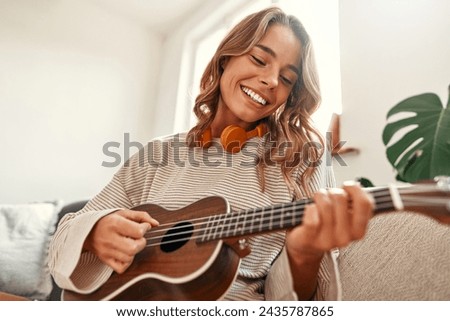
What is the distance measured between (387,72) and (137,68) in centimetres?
175

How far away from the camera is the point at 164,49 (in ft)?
8.46

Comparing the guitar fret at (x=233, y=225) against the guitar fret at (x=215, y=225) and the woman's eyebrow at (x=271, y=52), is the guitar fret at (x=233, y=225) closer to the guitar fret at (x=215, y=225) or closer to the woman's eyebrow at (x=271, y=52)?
the guitar fret at (x=215, y=225)

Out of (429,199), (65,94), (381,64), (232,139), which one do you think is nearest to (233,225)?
(429,199)

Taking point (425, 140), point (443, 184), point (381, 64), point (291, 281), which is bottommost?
point (291, 281)

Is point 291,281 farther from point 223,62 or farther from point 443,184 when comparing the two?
point 223,62

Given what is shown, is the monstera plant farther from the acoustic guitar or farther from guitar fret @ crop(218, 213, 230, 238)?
guitar fret @ crop(218, 213, 230, 238)

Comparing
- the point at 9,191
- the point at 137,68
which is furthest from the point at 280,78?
the point at 137,68

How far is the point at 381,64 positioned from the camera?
3.86 feet

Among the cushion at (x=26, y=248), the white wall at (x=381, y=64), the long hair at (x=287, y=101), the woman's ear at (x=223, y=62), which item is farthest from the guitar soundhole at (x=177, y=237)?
the cushion at (x=26, y=248)

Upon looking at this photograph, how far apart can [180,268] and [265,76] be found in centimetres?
50

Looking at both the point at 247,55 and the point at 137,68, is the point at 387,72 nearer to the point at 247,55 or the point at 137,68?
the point at 247,55

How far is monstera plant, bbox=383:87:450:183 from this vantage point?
58 cm

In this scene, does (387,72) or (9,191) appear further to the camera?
(9,191)

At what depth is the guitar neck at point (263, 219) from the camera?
415 millimetres
